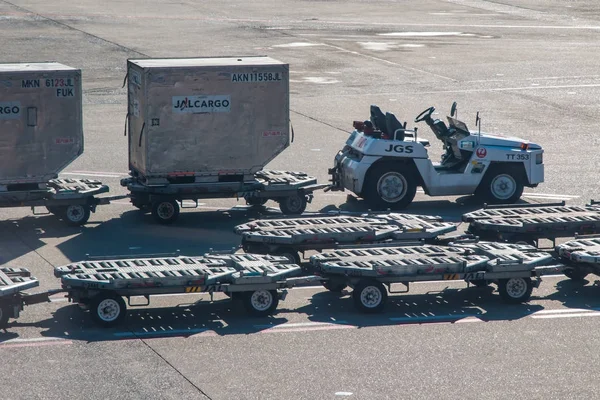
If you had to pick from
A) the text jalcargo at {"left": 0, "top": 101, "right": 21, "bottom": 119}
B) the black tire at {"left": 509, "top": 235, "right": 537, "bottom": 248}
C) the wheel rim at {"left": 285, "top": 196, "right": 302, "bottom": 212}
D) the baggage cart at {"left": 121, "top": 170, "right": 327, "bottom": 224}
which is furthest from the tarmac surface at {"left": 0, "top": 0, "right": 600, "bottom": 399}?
the text jalcargo at {"left": 0, "top": 101, "right": 21, "bottom": 119}

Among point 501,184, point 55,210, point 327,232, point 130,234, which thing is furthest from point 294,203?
point 55,210

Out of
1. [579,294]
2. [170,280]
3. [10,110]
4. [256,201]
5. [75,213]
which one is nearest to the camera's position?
[170,280]

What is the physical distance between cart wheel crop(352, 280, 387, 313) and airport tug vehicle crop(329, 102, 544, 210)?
23.3 ft

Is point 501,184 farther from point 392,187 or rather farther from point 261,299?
point 261,299

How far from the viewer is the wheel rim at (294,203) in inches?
973

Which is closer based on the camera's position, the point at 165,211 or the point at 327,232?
the point at 327,232

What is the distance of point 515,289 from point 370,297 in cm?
250

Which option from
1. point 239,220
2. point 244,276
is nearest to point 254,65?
point 239,220

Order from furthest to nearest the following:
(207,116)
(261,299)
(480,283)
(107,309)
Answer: (207,116) → (480,283) → (261,299) → (107,309)

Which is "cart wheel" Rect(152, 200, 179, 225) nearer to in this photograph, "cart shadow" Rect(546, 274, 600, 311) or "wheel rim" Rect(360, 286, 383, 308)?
"wheel rim" Rect(360, 286, 383, 308)

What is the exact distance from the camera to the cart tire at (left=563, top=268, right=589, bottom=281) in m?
19.8

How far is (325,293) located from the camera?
1920 cm

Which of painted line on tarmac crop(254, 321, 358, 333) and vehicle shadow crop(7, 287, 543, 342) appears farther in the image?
painted line on tarmac crop(254, 321, 358, 333)

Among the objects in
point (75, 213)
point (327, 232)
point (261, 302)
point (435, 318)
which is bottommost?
point (435, 318)
